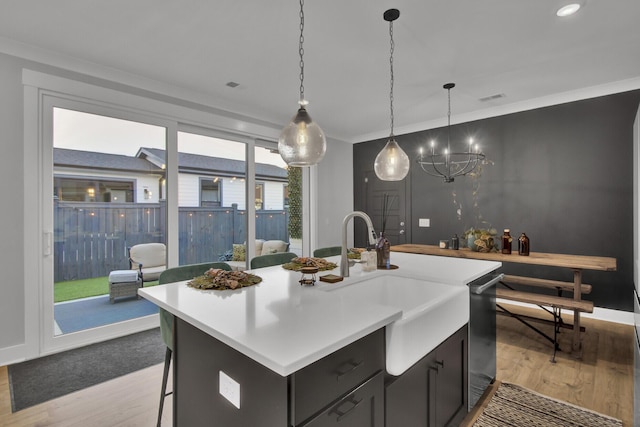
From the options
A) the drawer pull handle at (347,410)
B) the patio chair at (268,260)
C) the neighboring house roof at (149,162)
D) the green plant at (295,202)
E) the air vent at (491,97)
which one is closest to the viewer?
the drawer pull handle at (347,410)

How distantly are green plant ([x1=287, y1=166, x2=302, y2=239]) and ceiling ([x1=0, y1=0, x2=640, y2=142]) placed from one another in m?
1.38

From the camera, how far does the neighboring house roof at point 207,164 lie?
11.5 feet

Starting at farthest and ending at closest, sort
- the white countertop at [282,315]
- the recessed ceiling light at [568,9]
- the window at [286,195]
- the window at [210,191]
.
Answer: the window at [286,195]
the window at [210,191]
the recessed ceiling light at [568,9]
the white countertop at [282,315]

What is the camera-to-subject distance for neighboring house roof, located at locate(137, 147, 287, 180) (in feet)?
11.5

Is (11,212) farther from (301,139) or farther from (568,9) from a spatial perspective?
(568,9)

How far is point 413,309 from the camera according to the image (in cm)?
132

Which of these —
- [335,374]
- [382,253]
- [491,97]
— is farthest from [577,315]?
[335,374]

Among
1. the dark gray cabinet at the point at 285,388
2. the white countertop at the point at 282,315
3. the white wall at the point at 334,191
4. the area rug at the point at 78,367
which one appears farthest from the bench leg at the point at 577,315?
the area rug at the point at 78,367

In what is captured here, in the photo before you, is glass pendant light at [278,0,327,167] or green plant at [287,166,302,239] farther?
green plant at [287,166,302,239]

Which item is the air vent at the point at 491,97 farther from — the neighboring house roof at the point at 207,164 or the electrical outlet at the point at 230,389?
the electrical outlet at the point at 230,389

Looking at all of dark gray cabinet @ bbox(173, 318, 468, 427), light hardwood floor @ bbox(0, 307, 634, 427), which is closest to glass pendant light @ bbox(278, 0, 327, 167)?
dark gray cabinet @ bbox(173, 318, 468, 427)

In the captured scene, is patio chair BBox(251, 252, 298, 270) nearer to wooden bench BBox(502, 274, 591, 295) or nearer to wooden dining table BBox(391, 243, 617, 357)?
wooden dining table BBox(391, 243, 617, 357)

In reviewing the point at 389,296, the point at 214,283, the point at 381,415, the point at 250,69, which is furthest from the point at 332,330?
the point at 250,69

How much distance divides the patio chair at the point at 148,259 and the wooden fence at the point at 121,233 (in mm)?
57
